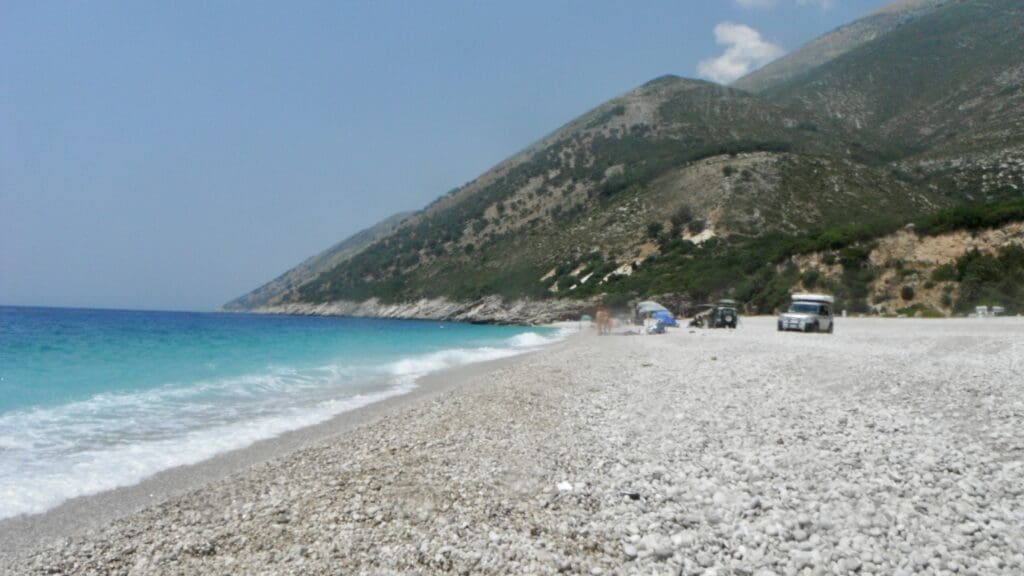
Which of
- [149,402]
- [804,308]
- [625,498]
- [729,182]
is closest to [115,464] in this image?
[149,402]

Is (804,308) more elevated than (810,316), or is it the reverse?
(804,308)

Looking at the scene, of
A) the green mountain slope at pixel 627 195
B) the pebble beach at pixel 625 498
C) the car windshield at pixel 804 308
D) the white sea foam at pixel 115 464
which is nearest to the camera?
the pebble beach at pixel 625 498

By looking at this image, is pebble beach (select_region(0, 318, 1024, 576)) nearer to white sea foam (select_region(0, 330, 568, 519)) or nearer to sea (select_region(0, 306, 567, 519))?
white sea foam (select_region(0, 330, 568, 519))

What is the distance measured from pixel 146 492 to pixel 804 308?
29662 mm

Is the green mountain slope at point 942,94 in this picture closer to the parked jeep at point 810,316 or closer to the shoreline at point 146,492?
the parked jeep at point 810,316

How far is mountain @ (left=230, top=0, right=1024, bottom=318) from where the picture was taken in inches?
2467

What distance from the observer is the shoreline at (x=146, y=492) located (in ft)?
20.9

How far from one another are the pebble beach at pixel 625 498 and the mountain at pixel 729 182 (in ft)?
132

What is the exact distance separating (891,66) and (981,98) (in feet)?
92.6

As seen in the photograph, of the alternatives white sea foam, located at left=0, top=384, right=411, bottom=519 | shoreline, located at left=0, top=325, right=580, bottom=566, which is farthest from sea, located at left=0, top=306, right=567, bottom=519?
shoreline, located at left=0, top=325, right=580, bottom=566

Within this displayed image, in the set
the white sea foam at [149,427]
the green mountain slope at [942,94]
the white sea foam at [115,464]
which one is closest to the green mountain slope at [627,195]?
the green mountain slope at [942,94]

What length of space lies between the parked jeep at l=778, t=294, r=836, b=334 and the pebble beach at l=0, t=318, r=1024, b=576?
19562 mm

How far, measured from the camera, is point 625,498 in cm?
604

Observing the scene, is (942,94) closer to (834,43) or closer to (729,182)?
(729,182)
